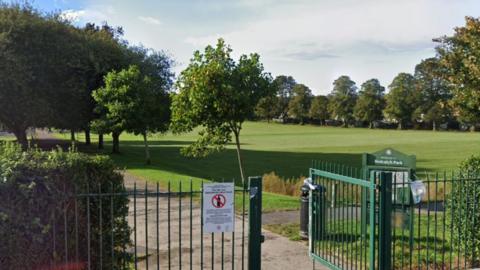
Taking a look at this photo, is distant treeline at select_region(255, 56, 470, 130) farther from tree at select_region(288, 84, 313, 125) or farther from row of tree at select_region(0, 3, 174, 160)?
row of tree at select_region(0, 3, 174, 160)

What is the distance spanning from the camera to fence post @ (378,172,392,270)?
20.7ft

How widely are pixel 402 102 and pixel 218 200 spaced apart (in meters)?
101

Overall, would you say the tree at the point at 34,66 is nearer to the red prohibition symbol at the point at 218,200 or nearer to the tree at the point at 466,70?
the tree at the point at 466,70

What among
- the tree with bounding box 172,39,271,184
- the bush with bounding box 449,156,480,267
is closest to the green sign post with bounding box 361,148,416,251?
the bush with bounding box 449,156,480,267

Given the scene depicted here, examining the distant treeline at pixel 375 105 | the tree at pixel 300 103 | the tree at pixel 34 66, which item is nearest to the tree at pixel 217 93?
the tree at pixel 34 66

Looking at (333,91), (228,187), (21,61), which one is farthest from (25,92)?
(333,91)

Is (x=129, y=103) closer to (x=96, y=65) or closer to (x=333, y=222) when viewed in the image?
(x=96, y=65)

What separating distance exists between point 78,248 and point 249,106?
9.72m

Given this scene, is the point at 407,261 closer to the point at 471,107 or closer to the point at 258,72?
the point at 471,107

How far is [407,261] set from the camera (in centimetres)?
802

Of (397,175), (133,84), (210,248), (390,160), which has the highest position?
(133,84)

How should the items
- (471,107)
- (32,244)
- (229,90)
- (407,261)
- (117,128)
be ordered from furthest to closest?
(117,128)
(229,90)
(471,107)
(407,261)
(32,244)

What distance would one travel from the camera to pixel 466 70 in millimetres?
11875

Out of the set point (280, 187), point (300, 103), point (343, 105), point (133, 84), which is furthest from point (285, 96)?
point (280, 187)
